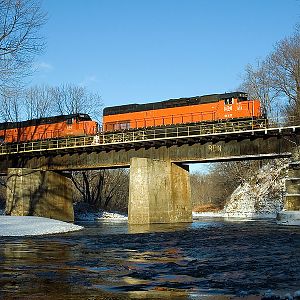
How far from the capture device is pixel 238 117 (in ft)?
119

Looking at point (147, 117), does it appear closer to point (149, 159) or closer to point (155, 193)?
point (149, 159)

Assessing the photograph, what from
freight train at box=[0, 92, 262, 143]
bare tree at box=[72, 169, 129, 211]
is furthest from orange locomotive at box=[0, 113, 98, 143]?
bare tree at box=[72, 169, 129, 211]

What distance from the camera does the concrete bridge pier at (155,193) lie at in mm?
35688

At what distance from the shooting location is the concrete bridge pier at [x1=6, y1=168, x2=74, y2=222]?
44438 mm

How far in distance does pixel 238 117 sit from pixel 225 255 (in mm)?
26217

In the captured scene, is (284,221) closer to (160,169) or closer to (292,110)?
(160,169)

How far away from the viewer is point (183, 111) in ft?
132

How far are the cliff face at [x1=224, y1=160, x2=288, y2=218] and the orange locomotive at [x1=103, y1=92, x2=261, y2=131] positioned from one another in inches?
861

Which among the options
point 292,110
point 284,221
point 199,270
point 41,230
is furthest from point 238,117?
point 199,270

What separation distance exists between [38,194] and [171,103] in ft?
57.7

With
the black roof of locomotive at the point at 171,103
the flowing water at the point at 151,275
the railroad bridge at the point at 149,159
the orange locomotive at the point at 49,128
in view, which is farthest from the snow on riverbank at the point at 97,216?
the flowing water at the point at 151,275

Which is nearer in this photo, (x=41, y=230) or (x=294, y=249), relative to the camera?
(x=294, y=249)

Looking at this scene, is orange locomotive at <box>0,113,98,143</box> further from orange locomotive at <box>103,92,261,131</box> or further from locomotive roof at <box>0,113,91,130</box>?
orange locomotive at <box>103,92,261,131</box>

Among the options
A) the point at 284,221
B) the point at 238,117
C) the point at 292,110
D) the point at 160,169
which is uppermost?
the point at 292,110
